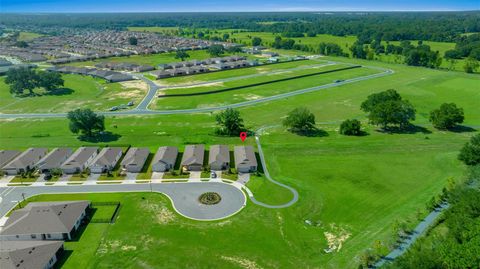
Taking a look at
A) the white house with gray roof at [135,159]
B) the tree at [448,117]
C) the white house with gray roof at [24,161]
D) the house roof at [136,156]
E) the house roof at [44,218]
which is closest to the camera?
the house roof at [44,218]

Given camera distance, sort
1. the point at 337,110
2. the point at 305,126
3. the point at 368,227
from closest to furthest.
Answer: the point at 368,227, the point at 305,126, the point at 337,110

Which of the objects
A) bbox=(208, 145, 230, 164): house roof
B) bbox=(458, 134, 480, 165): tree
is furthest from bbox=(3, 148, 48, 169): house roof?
bbox=(458, 134, 480, 165): tree

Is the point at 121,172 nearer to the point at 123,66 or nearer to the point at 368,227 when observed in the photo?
the point at 368,227

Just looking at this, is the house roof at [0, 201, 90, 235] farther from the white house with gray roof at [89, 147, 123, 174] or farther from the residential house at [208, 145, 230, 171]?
the residential house at [208, 145, 230, 171]

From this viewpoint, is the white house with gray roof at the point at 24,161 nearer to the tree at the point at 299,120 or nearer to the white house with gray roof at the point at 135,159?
the white house with gray roof at the point at 135,159

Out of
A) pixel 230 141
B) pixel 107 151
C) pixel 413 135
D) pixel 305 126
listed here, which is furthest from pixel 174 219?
pixel 413 135

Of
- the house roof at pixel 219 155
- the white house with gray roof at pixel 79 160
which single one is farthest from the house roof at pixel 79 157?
the house roof at pixel 219 155
